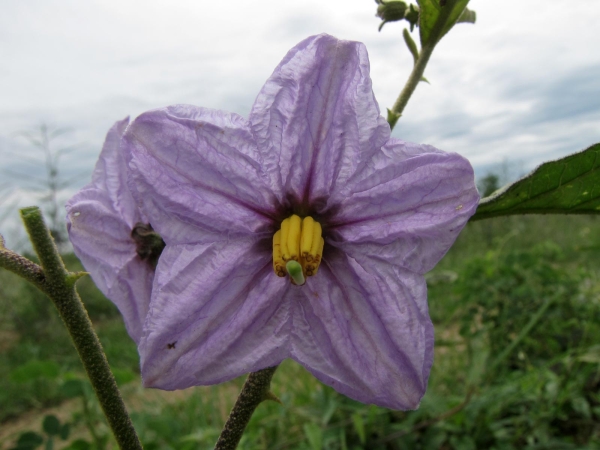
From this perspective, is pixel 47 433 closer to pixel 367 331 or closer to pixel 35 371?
pixel 35 371

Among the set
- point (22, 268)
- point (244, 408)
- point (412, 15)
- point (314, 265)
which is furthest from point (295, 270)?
point (412, 15)

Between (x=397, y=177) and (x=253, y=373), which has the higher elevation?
(x=397, y=177)

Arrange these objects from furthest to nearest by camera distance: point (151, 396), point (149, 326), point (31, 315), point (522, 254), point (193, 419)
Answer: point (31, 315), point (151, 396), point (522, 254), point (193, 419), point (149, 326)

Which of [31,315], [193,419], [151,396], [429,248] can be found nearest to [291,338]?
[429,248]

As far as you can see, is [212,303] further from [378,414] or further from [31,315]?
[31,315]

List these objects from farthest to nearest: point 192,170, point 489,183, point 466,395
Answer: point 489,183 < point 466,395 < point 192,170

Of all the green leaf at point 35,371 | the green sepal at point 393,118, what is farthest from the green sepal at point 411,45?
the green leaf at point 35,371
